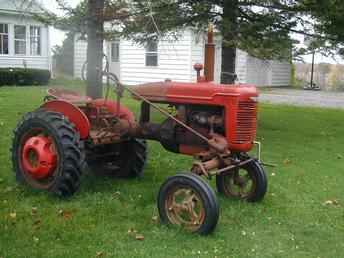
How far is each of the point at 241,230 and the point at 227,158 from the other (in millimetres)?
750

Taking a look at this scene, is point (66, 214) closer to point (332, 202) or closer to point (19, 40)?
point (332, 202)

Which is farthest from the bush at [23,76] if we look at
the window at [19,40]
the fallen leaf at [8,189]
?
the fallen leaf at [8,189]

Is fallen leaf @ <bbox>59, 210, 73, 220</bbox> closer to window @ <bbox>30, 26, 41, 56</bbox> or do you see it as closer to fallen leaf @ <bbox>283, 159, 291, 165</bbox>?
fallen leaf @ <bbox>283, 159, 291, 165</bbox>

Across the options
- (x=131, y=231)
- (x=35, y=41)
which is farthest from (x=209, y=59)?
(x=35, y=41)

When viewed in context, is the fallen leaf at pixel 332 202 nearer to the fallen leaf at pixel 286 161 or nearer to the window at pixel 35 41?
the fallen leaf at pixel 286 161

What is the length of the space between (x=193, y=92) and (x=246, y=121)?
592 millimetres

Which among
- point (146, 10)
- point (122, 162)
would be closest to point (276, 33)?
point (146, 10)

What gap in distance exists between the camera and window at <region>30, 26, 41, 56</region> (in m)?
25.4

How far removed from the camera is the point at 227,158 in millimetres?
5508

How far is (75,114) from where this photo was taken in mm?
5984

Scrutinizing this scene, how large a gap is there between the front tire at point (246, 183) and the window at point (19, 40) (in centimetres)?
2052

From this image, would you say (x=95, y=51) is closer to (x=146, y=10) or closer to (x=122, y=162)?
(x=146, y=10)

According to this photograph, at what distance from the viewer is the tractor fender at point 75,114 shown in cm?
595

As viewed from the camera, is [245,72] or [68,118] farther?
[245,72]
